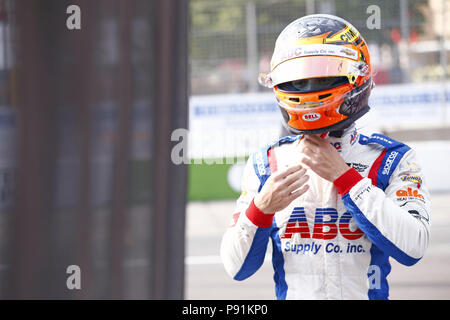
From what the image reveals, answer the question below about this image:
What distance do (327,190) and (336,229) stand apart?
0.11m

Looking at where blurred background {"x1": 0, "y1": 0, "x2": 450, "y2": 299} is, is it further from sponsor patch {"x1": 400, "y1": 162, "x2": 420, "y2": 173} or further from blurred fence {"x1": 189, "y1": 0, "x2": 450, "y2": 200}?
blurred fence {"x1": 189, "y1": 0, "x2": 450, "y2": 200}

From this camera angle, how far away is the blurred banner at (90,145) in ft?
6.79

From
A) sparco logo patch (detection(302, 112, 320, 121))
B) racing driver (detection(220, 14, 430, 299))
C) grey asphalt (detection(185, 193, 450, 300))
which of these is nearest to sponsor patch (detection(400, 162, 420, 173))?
racing driver (detection(220, 14, 430, 299))

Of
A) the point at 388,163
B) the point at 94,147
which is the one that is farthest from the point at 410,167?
the point at 94,147

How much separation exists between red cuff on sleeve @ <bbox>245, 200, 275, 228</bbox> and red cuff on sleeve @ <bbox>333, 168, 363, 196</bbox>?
194 millimetres

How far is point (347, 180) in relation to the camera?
175cm

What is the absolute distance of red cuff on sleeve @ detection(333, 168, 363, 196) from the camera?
1.75 m

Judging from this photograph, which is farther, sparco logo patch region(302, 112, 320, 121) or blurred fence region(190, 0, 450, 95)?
blurred fence region(190, 0, 450, 95)

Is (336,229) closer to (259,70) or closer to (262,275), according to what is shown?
(262,275)

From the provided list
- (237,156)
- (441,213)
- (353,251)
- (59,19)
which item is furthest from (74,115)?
(237,156)

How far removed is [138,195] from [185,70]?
51cm

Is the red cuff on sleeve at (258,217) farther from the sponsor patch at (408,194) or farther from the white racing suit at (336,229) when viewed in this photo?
the sponsor patch at (408,194)

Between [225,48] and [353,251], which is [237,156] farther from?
[353,251]
